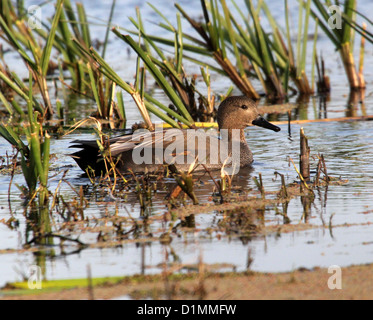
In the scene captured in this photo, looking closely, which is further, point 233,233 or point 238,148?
point 238,148

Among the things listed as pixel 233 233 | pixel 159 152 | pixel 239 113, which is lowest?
pixel 233 233

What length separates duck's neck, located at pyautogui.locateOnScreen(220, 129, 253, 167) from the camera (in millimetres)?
6453

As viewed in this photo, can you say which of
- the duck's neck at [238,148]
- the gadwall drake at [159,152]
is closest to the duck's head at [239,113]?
the duck's neck at [238,148]

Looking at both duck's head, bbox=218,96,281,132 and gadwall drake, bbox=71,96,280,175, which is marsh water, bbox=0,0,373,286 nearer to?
gadwall drake, bbox=71,96,280,175

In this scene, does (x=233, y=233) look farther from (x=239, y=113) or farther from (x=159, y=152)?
(x=239, y=113)

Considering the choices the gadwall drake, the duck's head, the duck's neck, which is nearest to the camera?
the gadwall drake

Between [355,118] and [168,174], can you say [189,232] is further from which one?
[355,118]

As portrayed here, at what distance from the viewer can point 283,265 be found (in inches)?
135

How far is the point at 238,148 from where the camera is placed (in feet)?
21.6

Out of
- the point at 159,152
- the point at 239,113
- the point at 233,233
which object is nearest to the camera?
the point at 233,233

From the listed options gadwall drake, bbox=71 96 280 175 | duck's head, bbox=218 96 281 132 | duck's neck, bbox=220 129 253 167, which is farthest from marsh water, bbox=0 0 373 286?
duck's head, bbox=218 96 281 132

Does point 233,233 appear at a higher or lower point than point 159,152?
lower

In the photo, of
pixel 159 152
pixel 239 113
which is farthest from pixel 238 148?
pixel 159 152

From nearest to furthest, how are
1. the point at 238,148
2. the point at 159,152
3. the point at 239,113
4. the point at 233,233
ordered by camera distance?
the point at 233,233
the point at 159,152
the point at 238,148
the point at 239,113
